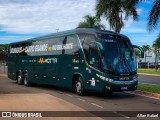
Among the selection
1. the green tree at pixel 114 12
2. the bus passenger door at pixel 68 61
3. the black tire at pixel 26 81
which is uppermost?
the green tree at pixel 114 12

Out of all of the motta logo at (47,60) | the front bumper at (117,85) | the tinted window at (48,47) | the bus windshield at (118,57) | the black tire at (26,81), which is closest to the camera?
the front bumper at (117,85)

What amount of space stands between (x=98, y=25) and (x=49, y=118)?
122 feet

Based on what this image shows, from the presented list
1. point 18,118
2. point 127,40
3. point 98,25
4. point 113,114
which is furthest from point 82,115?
point 98,25

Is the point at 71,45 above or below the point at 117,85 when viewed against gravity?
above

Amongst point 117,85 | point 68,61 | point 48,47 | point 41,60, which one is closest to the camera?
point 117,85

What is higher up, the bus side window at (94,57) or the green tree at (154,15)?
the green tree at (154,15)

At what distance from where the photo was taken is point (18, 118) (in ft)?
37.4

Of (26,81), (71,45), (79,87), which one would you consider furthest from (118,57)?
(26,81)

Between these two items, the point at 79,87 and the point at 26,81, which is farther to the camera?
the point at 26,81

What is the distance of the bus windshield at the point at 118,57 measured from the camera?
17922 mm

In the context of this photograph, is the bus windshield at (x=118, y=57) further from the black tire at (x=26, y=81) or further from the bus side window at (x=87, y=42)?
the black tire at (x=26, y=81)

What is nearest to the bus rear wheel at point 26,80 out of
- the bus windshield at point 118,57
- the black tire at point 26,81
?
the black tire at point 26,81

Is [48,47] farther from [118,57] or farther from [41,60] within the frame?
[118,57]

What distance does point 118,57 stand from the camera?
59.9ft
